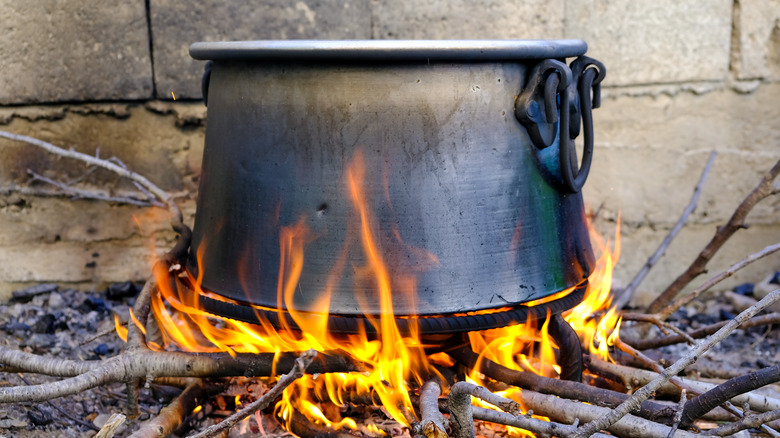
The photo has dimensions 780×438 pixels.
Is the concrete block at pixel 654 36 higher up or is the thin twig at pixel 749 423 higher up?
the concrete block at pixel 654 36

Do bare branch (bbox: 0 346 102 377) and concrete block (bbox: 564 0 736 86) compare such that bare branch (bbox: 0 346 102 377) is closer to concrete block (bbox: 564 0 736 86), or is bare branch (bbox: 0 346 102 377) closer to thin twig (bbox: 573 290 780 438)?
thin twig (bbox: 573 290 780 438)

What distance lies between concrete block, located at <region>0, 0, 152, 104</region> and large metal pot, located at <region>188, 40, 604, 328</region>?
119cm

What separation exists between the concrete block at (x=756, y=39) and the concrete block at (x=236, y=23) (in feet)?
4.88

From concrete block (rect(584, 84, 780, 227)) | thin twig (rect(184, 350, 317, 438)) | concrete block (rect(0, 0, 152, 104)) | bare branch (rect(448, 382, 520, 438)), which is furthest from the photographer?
concrete block (rect(584, 84, 780, 227))

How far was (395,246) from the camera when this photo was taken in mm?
1643

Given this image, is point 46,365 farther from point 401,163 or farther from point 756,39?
point 756,39

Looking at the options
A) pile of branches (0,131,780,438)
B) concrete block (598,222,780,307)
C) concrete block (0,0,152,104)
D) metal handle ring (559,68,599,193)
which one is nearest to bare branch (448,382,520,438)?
pile of branches (0,131,780,438)

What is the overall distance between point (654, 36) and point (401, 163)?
1.77 metres

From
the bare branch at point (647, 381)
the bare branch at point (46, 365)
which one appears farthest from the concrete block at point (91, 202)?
the bare branch at point (647, 381)

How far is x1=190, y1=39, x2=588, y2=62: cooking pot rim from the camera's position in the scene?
156cm

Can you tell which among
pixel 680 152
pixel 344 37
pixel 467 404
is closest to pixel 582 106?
pixel 467 404

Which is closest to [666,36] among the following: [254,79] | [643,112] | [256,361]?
[643,112]

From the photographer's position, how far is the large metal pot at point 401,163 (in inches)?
64.0

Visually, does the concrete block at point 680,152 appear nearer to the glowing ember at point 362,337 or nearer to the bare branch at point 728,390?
the glowing ember at point 362,337
